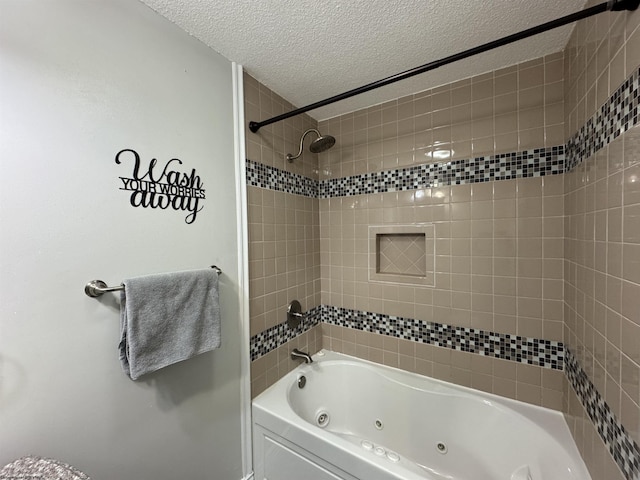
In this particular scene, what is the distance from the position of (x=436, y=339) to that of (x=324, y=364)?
0.80m

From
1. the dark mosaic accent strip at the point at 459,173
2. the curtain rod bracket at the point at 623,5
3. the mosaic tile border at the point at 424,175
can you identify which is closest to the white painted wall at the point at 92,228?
the mosaic tile border at the point at 424,175

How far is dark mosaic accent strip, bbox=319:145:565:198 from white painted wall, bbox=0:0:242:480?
1.01 metres

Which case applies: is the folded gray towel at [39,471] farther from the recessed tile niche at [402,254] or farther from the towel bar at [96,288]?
the recessed tile niche at [402,254]

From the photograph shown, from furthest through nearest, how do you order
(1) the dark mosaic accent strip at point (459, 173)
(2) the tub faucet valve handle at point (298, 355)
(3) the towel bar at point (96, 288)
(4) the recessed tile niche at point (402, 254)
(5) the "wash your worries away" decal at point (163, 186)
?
1. (2) the tub faucet valve handle at point (298, 355)
2. (4) the recessed tile niche at point (402, 254)
3. (1) the dark mosaic accent strip at point (459, 173)
4. (5) the "wash your worries away" decal at point (163, 186)
5. (3) the towel bar at point (96, 288)

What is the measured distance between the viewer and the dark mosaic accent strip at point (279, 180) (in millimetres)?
1393

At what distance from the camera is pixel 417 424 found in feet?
4.94

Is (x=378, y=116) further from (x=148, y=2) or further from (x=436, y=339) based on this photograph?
(x=436, y=339)

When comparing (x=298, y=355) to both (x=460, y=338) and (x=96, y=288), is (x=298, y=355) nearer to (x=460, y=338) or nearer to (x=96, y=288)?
(x=460, y=338)

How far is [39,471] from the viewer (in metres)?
0.60

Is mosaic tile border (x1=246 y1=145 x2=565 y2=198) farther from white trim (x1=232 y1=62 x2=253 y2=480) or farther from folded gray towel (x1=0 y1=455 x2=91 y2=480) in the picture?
folded gray towel (x1=0 y1=455 x2=91 y2=480)

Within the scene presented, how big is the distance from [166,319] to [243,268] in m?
0.45

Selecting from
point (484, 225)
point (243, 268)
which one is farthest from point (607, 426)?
point (243, 268)

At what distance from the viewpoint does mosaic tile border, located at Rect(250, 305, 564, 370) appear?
1.28 meters

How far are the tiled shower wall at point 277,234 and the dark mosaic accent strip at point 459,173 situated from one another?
371 millimetres
